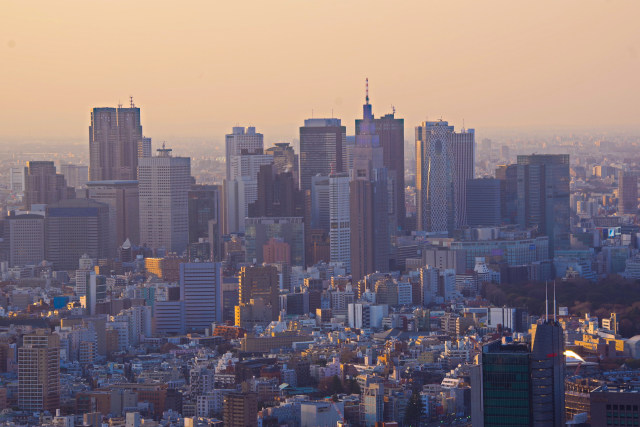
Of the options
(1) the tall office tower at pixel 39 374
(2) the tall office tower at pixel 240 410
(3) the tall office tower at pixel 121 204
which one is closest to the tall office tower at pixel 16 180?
(3) the tall office tower at pixel 121 204

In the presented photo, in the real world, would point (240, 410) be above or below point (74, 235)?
below

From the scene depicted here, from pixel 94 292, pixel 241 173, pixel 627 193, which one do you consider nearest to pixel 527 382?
pixel 94 292

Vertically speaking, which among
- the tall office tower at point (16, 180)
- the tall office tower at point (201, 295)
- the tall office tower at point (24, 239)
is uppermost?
the tall office tower at point (16, 180)

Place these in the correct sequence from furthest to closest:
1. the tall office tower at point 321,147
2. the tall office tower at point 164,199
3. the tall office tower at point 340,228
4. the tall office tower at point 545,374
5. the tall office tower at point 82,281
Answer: the tall office tower at point 321,147 < the tall office tower at point 164,199 < the tall office tower at point 340,228 < the tall office tower at point 82,281 < the tall office tower at point 545,374

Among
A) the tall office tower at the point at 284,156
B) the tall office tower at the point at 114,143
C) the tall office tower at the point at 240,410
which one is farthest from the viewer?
the tall office tower at the point at 114,143

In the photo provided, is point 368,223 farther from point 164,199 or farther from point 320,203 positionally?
point 164,199

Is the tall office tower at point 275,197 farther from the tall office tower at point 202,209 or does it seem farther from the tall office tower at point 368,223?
the tall office tower at point 368,223

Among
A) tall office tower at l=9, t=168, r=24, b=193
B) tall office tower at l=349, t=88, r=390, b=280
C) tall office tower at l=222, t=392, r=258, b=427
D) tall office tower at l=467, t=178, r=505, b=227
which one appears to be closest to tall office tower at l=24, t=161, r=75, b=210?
tall office tower at l=9, t=168, r=24, b=193
